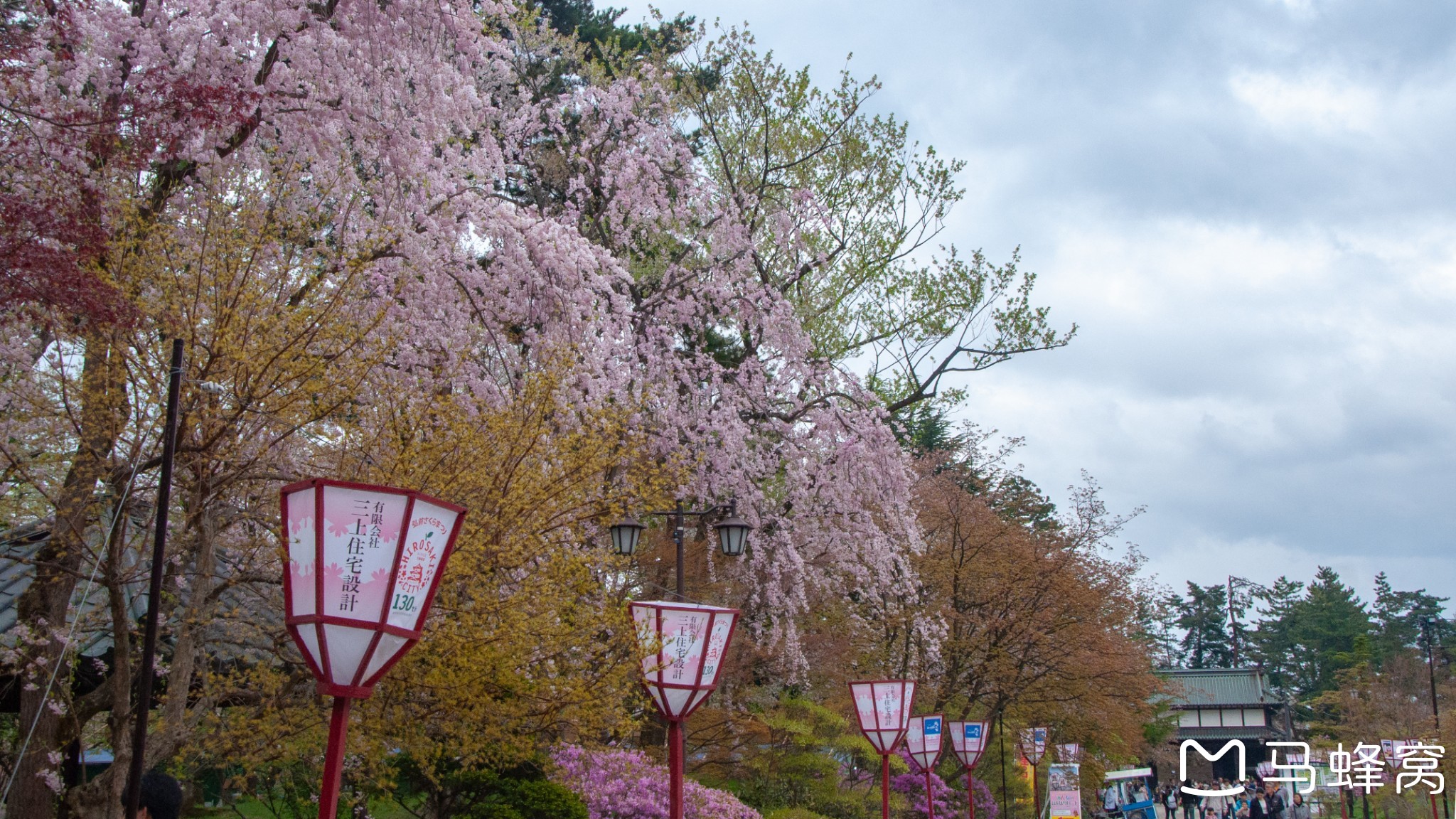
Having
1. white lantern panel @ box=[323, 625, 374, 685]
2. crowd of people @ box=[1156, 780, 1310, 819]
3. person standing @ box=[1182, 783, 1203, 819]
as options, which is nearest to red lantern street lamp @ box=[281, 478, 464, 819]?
white lantern panel @ box=[323, 625, 374, 685]

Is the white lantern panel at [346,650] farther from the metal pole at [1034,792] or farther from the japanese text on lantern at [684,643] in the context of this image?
the metal pole at [1034,792]

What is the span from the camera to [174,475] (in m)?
8.24

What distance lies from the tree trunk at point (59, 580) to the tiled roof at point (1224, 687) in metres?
46.6

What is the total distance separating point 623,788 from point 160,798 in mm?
8880

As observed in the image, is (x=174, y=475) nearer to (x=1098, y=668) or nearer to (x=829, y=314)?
(x=829, y=314)

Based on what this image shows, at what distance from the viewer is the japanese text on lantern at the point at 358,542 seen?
5312mm

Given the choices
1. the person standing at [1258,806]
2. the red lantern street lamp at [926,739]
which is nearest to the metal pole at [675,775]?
the red lantern street lamp at [926,739]

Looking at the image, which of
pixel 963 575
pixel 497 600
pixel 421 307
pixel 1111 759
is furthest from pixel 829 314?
pixel 1111 759

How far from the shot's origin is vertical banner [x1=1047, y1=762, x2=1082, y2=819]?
66.9 ft

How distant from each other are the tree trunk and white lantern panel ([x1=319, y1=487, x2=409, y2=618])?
3.22 m

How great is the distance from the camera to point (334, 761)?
17.2 feet

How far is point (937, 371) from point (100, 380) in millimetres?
14022

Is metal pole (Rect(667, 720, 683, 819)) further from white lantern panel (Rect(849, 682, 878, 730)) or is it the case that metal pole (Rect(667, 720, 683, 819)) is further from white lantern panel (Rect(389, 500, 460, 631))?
white lantern panel (Rect(849, 682, 878, 730))

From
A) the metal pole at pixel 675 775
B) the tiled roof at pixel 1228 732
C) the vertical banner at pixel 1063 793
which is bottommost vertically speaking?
the tiled roof at pixel 1228 732
